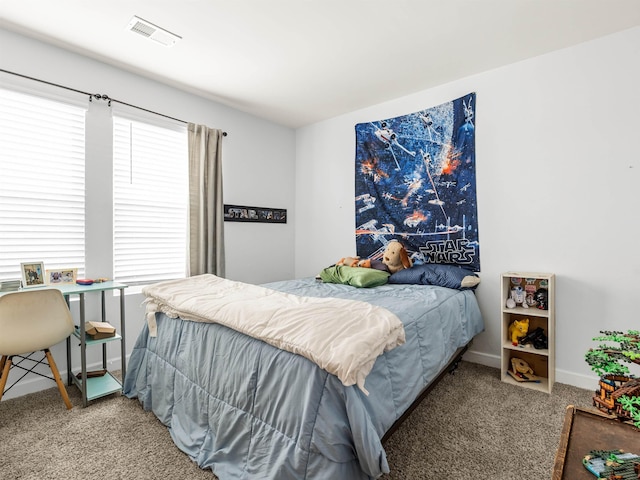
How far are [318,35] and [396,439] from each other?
2.70 meters

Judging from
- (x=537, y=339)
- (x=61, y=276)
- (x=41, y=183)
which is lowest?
(x=537, y=339)

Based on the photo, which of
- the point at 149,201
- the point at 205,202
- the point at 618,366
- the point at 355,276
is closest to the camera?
the point at 618,366

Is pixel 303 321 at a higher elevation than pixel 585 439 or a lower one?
higher

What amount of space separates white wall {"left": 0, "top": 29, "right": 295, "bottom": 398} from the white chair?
629mm

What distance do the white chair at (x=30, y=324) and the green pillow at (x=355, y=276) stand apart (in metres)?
2.04

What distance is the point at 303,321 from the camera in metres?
1.48

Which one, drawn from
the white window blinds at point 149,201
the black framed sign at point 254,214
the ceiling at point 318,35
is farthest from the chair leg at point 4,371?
the ceiling at point 318,35

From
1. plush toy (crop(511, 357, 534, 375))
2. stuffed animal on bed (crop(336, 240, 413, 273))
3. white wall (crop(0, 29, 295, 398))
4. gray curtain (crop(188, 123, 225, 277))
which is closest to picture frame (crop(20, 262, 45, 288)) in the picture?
white wall (crop(0, 29, 295, 398))

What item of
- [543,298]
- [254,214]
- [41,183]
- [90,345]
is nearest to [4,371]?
[90,345]

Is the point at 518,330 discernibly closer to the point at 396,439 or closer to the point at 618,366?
the point at 396,439

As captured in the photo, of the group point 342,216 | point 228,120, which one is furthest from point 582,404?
point 228,120

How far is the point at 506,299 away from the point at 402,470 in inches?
66.7

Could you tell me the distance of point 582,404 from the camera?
2.21 meters

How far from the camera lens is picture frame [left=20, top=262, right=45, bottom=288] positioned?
2322mm
